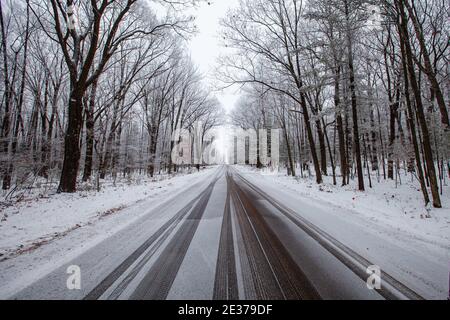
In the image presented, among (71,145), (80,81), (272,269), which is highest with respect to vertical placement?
(80,81)

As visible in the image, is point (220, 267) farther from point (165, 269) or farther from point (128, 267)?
point (128, 267)

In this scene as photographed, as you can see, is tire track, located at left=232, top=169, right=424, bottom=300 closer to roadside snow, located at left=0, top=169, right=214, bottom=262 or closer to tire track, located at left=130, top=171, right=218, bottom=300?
tire track, located at left=130, top=171, right=218, bottom=300

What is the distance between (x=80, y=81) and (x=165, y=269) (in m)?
10.4

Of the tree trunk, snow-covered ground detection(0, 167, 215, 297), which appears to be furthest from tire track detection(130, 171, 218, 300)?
the tree trunk

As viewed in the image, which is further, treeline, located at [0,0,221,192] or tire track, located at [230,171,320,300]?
treeline, located at [0,0,221,192]

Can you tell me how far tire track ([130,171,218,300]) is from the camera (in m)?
2.19

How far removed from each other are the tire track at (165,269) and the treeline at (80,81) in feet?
27.6

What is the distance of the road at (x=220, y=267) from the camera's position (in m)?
2.21

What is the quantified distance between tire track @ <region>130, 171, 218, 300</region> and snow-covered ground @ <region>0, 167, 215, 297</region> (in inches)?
59.8

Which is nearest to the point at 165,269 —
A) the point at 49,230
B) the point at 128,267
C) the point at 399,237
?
the point at 128,267

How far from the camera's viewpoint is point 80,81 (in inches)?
357

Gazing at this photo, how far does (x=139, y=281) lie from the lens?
2.43 metres

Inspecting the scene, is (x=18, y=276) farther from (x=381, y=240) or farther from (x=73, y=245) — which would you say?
(x=381, y=240)
